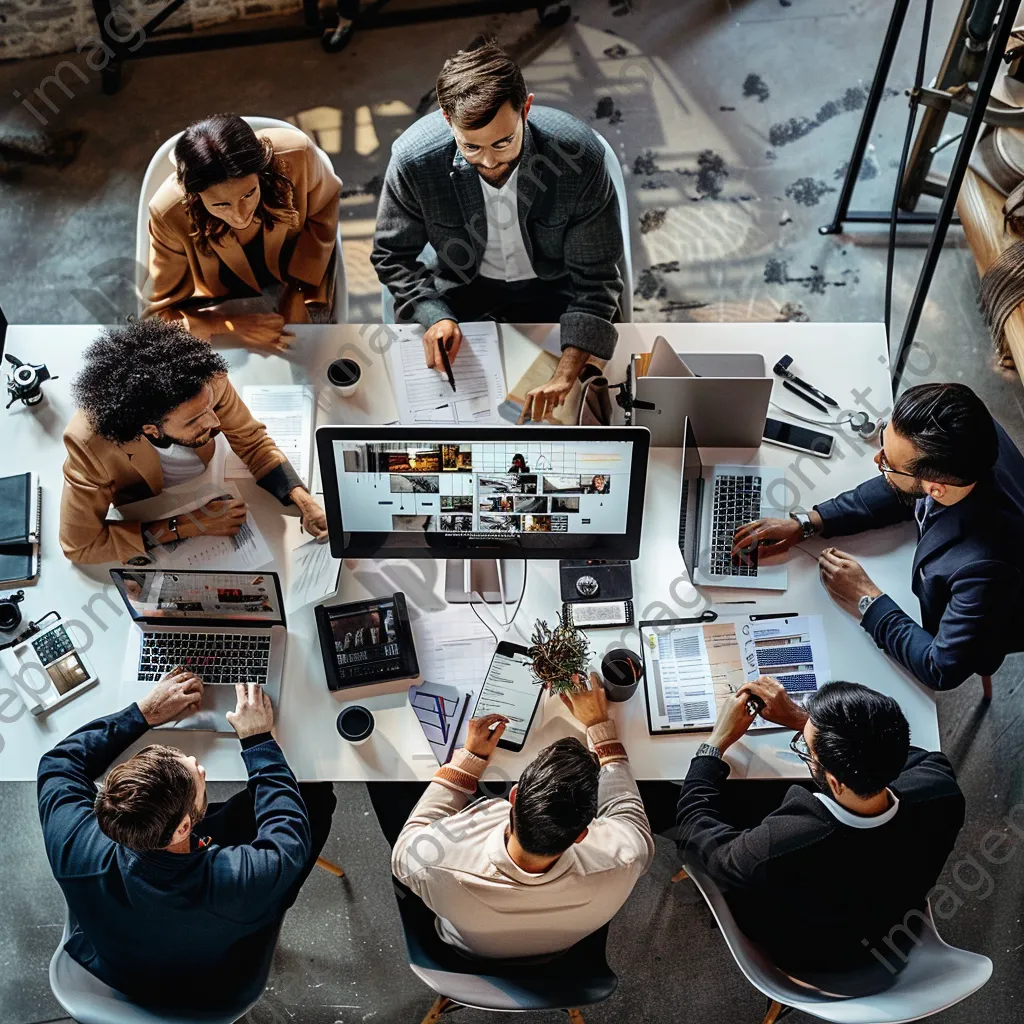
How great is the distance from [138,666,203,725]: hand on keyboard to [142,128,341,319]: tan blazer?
1087 mm

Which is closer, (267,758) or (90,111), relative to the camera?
(267,758)

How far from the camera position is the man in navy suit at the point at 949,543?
227 centimetres

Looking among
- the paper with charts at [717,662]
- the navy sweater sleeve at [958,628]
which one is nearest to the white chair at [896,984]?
the paper with charts at [717,662]

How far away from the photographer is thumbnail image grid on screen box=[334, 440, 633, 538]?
2.12 metres

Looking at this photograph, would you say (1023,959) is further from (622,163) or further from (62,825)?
(622,163)

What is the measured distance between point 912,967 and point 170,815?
5.09 ft

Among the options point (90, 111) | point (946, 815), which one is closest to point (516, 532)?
point (946, 815)

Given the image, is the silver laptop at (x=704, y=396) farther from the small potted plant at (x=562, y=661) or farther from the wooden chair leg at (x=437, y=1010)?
the wooden chair leg at (x=437, y=1010)

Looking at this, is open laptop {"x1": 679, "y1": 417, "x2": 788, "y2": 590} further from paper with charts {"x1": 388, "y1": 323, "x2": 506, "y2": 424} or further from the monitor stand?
paper with charts {"x1": 388, "y1": 323, "x2": 506, "y2": 424}

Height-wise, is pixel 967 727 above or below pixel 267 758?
below

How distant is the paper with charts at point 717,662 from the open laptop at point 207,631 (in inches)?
34.1

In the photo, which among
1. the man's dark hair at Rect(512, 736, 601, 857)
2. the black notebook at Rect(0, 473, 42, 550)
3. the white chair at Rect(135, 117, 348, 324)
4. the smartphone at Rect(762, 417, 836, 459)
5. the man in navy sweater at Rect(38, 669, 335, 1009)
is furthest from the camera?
the white chair at Rect(135, 117, 348, 324)

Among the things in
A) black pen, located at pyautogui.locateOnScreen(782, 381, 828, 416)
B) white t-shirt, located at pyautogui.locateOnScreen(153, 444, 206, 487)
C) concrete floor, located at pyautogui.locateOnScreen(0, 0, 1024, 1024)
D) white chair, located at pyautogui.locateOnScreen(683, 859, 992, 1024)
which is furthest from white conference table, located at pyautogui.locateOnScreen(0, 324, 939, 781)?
concrete floor, located at pyautogui.locateOnScreen(0, 0, 1024, 1024)

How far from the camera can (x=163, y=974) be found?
2.16m
